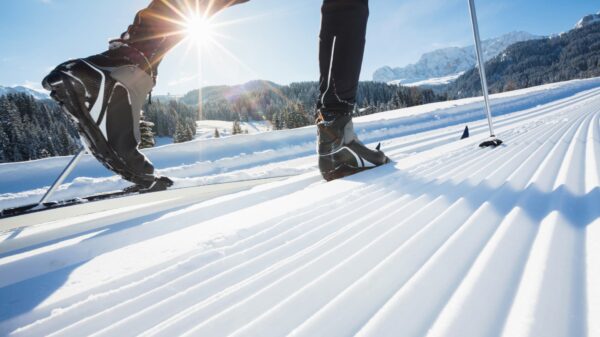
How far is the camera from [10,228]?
0.92 metres

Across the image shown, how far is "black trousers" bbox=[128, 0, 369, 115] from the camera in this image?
106cm

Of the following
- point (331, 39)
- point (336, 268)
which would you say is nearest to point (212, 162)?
point (331, 39)

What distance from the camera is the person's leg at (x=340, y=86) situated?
1135 millimetres

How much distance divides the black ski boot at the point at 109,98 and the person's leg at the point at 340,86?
2.17ft

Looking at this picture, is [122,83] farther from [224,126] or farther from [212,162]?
[224,126]

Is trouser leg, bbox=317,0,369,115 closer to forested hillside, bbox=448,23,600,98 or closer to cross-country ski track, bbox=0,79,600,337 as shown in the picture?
cross-country ski track, bbox=0,79,600,337

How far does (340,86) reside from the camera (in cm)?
122

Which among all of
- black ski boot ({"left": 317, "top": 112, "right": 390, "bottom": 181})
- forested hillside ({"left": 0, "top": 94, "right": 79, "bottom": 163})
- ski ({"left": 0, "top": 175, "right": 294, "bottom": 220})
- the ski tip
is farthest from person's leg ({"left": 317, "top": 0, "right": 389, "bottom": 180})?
forested hillside ({"left": 0, "top": 94, "right": 79, "bottom": 163})

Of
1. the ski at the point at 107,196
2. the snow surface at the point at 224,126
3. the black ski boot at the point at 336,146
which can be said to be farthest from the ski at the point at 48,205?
the snow surface at the point at 224,126

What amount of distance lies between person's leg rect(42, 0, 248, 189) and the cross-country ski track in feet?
0.95

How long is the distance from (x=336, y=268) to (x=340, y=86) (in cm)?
89

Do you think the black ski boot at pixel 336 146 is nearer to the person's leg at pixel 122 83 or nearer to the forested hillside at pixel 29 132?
the person's leg at pixel 122 83

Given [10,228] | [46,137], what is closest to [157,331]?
[10,228]

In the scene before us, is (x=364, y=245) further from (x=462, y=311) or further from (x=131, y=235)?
(x=131, y=235)
